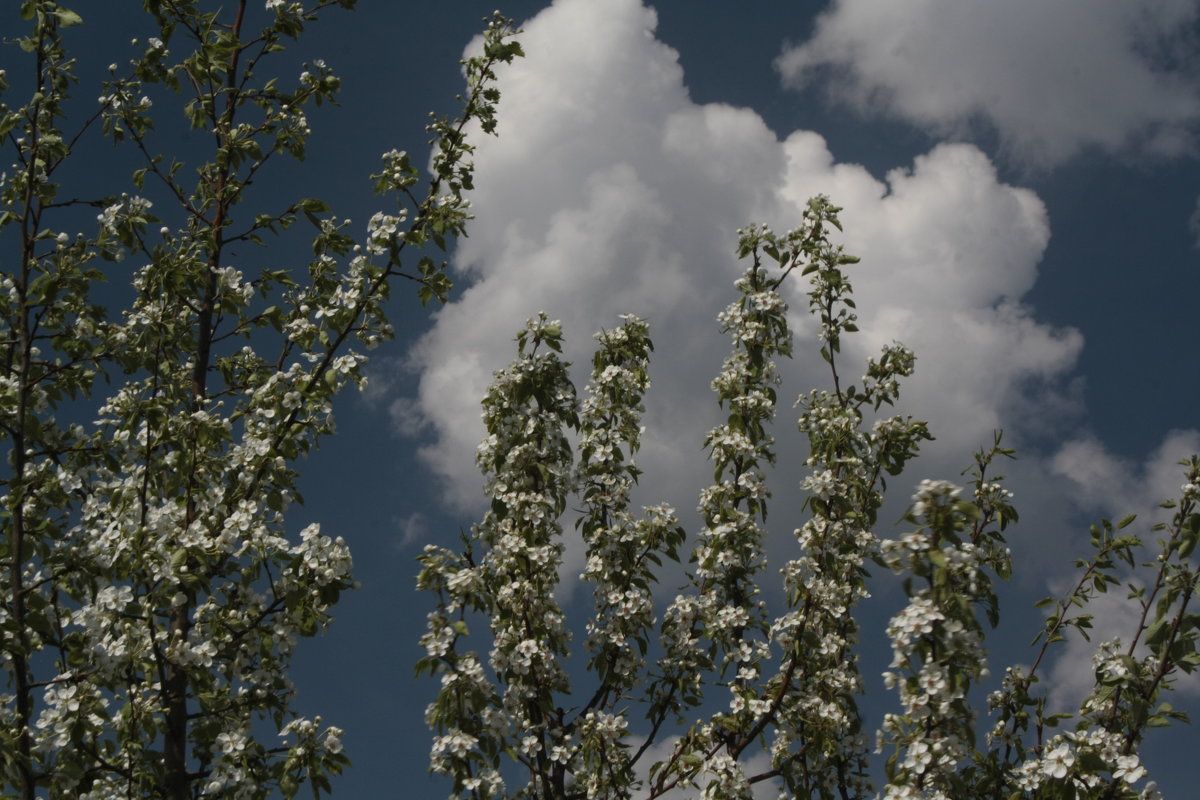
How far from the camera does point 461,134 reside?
26.6ft

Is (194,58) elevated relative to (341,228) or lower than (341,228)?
elevated

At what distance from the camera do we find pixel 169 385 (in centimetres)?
752

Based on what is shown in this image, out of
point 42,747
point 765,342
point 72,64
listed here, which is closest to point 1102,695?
point 765,342

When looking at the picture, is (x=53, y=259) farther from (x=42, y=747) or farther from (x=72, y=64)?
(x=42, y=747)

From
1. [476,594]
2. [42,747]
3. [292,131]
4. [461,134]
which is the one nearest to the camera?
[42,747]

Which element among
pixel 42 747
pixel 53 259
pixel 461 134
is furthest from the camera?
pixel 461 134

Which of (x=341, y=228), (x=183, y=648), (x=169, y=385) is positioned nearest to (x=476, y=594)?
(x=183, y=648)

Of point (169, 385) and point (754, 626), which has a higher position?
point (169, 385)

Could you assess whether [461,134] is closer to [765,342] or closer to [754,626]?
[765,342]

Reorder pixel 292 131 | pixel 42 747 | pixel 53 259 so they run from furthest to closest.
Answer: pixel 292 131, pixel 53 259, pixel 42 747

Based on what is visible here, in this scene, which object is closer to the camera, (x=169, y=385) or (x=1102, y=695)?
(x=1102, y=695)

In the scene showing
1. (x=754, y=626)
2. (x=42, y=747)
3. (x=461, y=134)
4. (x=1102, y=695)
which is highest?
(x=461, y=134)

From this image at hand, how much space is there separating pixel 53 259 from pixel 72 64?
131cm

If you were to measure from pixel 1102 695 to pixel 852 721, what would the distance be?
2.17m
